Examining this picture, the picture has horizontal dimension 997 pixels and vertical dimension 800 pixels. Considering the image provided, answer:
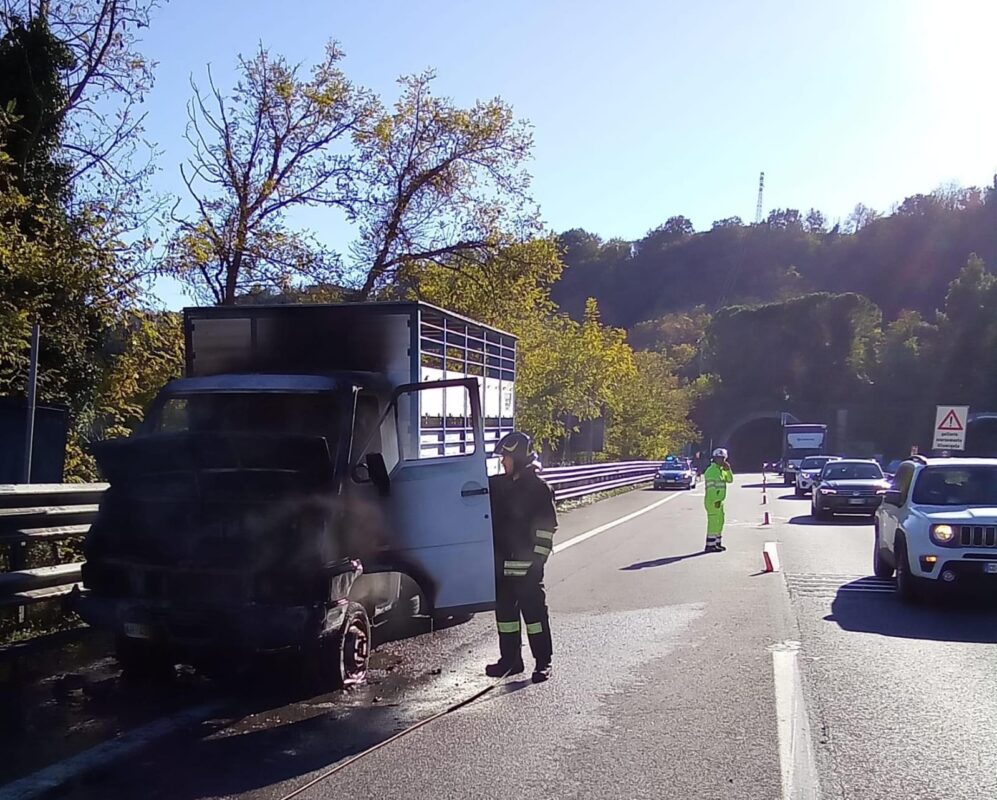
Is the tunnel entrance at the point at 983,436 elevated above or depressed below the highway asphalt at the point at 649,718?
above

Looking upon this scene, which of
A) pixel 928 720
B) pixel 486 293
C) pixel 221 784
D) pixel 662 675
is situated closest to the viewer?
pixel 221 784

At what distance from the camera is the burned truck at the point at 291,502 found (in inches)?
275

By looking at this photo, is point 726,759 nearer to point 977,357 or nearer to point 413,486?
point 413,486

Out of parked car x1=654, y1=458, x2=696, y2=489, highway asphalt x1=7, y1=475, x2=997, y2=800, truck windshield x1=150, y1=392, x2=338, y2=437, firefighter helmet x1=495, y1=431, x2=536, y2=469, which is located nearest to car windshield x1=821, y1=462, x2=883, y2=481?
highway asphalt x1=7, y1=475, x2=997, y2=800

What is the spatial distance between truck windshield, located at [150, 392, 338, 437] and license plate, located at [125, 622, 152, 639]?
1.89m

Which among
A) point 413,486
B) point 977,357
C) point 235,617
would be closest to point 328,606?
point 235,617

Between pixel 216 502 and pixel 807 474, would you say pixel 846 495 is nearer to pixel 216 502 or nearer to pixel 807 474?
pixel 807 474

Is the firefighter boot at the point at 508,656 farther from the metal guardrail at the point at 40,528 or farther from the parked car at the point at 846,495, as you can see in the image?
the parked car at the point at 846,495

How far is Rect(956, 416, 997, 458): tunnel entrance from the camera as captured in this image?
52156 millimetres

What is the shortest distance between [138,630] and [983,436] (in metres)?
52.8

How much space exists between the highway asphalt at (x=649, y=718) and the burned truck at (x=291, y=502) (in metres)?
0.59

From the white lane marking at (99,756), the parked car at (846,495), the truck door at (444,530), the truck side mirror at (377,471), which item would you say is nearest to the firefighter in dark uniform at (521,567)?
the truck door at (444,530)

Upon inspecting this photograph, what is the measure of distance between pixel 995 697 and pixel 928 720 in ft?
2.96

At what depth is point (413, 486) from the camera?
8117 millimetres
